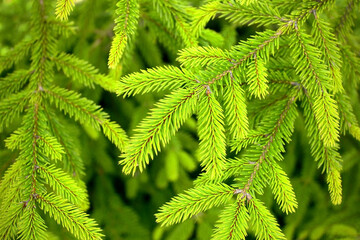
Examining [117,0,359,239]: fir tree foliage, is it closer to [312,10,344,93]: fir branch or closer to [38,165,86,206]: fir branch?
[312,10,344,93]: fir branch

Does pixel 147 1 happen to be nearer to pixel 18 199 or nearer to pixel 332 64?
pixel 332 64

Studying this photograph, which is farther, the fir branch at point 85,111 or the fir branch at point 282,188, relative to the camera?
the fir branch at point 85,111

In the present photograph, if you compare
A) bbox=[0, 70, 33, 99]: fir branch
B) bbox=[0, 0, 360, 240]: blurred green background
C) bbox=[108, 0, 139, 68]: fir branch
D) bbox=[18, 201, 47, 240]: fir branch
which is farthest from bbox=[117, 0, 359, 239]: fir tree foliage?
bbox=[0, 0, 360, 240]: blurred green background

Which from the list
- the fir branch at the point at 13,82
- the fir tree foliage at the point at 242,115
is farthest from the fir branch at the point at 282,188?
the fir branch at the point at 13,82

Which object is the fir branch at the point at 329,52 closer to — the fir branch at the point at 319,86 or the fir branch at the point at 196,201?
the fir branch at the point at 319,86

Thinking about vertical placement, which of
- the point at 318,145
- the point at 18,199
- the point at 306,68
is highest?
the point at 306,68

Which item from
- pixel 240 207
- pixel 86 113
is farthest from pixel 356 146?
pixel 86 113

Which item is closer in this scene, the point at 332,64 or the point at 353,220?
the point at 332,64
